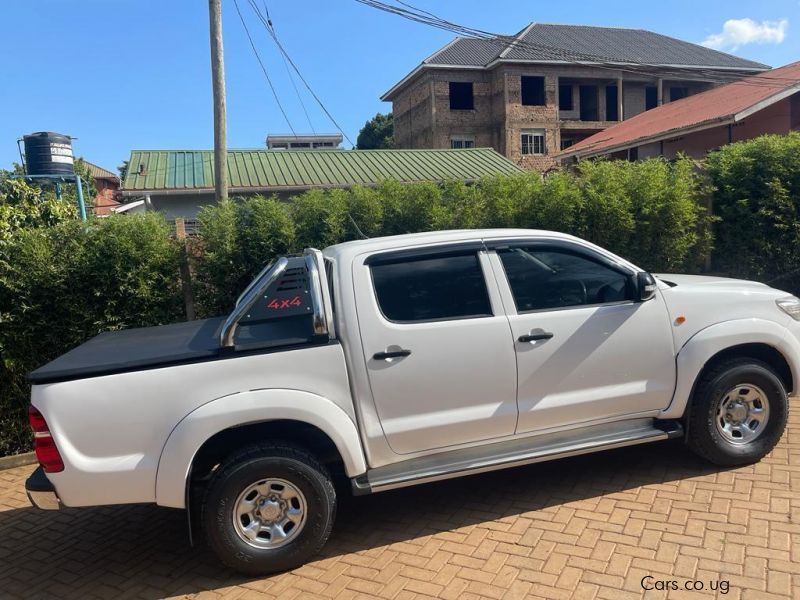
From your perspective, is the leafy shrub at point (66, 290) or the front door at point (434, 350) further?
the leafy shrub at point (66, 290)

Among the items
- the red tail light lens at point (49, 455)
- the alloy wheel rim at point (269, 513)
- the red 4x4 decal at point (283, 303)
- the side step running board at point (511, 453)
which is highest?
the red 4x4 decal at point (283, 303)

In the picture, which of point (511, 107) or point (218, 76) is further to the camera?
point (511, 107)

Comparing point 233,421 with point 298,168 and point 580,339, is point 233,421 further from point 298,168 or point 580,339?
point 298,168

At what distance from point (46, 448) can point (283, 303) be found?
4.71 feet

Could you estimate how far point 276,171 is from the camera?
64.2 ft

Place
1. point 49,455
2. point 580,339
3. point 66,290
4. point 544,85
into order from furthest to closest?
point 544,85
point 66,290
point 580,339
point 49,455

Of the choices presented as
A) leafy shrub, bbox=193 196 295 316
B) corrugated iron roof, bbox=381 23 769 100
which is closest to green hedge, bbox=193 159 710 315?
leafy shrub, bbox=193 196 295 316

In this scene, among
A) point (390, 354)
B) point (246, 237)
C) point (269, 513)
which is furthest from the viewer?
point (246, 237)

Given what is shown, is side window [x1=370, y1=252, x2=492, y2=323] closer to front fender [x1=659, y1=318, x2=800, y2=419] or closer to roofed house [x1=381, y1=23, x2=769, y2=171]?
front fender [x1=659, y1=318, x2=800, y2=419]

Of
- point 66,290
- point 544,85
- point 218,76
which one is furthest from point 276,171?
point 544,85

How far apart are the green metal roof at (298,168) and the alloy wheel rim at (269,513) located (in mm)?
14363

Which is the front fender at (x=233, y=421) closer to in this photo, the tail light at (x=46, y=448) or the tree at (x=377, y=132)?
the tail light at (x=46, y=448)

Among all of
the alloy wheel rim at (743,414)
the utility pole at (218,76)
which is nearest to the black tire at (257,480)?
the alloy wheel rim at (743,414)

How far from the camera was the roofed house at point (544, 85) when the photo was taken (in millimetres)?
38594
